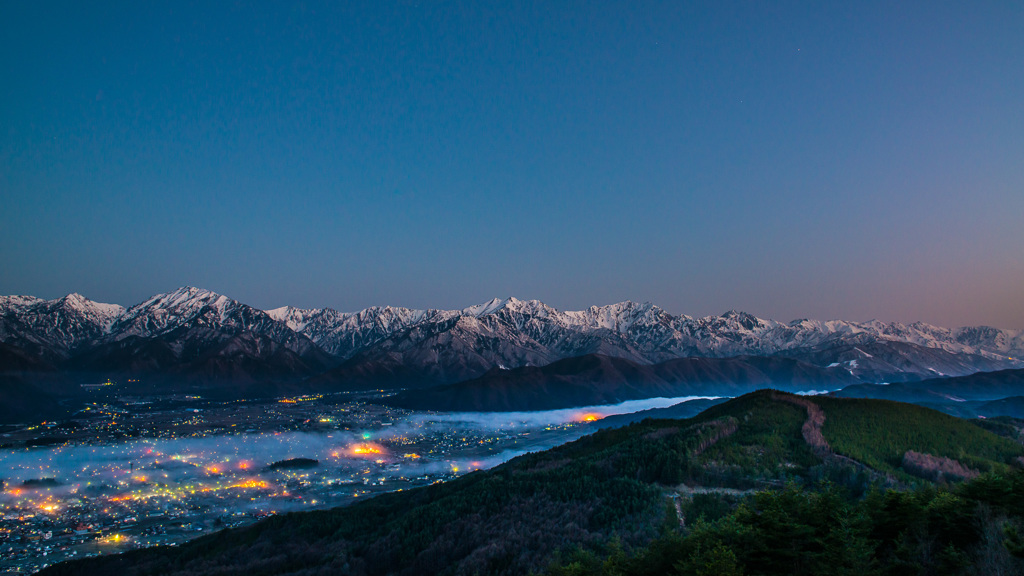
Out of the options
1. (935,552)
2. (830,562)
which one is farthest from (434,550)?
(935,552)

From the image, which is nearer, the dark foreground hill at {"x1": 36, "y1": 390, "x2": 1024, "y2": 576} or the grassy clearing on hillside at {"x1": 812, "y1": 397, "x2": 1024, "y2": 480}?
the dark foreground hill at {"x1": 36, "y1": 390, "x2": 1024, "y2": 576}

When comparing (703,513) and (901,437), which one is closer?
(703,513)

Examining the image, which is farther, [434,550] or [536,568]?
[434,550]

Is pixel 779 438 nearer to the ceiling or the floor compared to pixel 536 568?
nearer to the ceiling

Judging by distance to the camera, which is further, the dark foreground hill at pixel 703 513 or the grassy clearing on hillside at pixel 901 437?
the grassy clearing on hillside at pixel 901 437

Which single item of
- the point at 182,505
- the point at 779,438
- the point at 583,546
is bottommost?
the point at 182,505

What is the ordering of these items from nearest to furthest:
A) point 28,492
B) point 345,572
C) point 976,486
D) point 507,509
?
point 976,486
point 345,572
point 507,509
point 28,492

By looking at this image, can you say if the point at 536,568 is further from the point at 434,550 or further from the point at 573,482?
the point at 573,482

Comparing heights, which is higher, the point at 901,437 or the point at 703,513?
the point at 901,437
